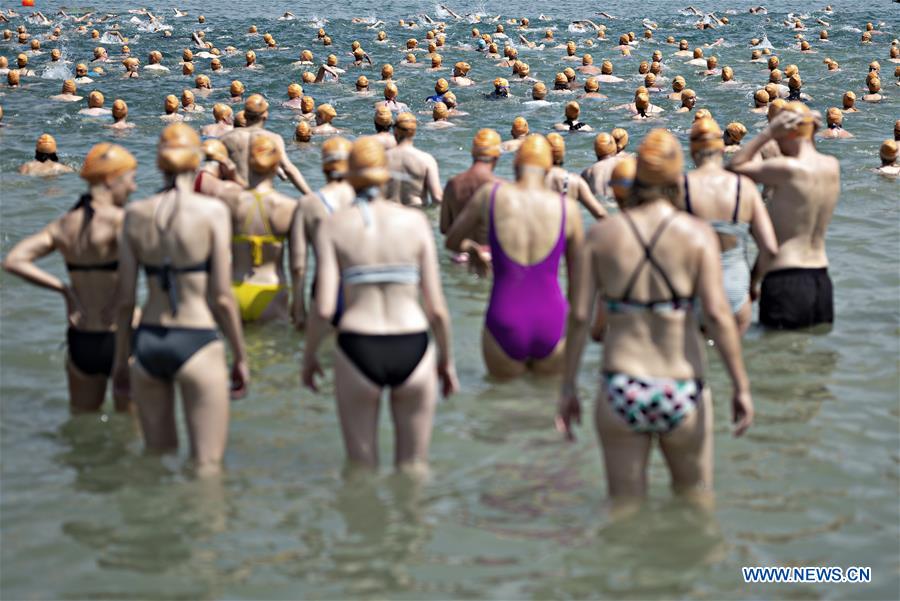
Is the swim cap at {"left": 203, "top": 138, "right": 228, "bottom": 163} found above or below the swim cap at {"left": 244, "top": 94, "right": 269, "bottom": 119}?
below

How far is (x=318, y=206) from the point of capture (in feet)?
30.1

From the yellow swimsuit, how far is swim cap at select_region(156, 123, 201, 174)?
9.28 ft

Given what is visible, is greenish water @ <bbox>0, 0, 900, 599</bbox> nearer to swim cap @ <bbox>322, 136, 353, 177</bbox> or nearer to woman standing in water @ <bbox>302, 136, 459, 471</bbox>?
woman standing in water @ <bbox>302, 136, 459, 471</bbox>

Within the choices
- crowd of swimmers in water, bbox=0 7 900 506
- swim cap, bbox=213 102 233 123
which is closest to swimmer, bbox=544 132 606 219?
crowd of swimmers in water, bbox=0 7 900 506

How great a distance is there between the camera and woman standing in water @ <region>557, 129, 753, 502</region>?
5906mm

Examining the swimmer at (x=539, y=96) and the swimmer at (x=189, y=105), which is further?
the swimmer at (x=539, y=96)

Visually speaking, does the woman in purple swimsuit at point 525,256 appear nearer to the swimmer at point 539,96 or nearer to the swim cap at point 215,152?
the swim cap at point 215,152

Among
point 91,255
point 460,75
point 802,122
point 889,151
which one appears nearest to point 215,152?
point 91,255

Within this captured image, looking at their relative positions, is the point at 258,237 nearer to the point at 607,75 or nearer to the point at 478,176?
the point at 478,176

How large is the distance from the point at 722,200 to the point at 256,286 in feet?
12.3

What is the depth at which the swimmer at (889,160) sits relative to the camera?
16.4m

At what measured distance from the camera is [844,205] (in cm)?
1653

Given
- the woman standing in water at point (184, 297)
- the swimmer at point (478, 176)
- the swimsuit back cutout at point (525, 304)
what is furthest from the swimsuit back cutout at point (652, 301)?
the swimmer at point (478, 176)

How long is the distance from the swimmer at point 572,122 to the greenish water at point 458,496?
741cm
